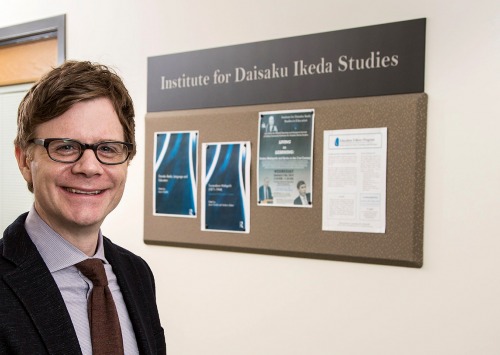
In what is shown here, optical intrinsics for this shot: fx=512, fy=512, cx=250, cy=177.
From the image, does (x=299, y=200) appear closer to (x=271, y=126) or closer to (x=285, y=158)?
(x=285, y=158)

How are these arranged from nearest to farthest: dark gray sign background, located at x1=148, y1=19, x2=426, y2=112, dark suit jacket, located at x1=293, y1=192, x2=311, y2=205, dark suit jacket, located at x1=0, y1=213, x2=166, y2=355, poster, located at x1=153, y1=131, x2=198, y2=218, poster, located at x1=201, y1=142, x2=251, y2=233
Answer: dark suit jacket, located at x1=0, y1=213, x2=166, y2=355 → dark gray sign background, located at x1=148, y1=19, x2=426, y2=112 → dark suit jacket, located at x1=293, y1=192, x2=311, y2=205 → poster, located at x1=201, y1=142, x2=251, y2=233 → poster, located at x1=153, y1=131, x2=198, y2=218

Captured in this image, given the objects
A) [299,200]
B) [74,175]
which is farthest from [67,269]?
[299,200]

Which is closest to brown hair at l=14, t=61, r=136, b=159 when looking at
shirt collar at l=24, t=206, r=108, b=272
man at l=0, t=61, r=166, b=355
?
man at l=0, t=61, r=166, b=355

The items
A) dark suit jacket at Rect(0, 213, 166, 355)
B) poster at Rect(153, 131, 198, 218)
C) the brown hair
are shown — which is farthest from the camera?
poster at Rect(153, 131, 198, 218)

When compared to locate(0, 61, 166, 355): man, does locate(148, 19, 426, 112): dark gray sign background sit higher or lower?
higher

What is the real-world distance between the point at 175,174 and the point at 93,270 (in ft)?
3.94

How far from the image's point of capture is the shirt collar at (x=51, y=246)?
98cm

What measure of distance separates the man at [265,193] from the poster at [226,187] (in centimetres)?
6

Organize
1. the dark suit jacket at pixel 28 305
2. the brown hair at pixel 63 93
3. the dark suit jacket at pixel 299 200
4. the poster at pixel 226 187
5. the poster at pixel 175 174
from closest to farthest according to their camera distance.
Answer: the dark suit jacket at pixel 28 305 → the brown hair at pixel 63 93 → the dark suit jacket at pixel 299 200 → the poster at pixel 226 187 → the poster at pixel 175 174

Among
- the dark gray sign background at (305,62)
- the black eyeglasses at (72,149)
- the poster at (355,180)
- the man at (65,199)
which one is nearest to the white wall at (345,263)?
the dark gray sign background at (305,62)

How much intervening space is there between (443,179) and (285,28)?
0.82 m

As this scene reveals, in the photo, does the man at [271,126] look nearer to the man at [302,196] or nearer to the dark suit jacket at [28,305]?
the man at [302,196]

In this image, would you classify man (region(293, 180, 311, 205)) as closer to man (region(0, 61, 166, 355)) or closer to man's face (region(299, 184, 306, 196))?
man's face (region(299, 184, 306, 196))

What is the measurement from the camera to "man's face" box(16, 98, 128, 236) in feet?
3.15
